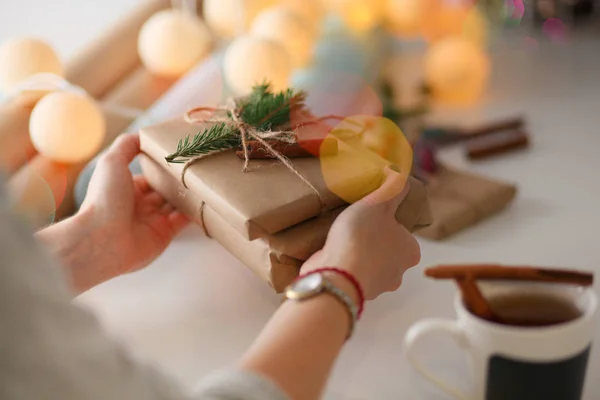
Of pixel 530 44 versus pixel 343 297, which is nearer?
pixel 343 297

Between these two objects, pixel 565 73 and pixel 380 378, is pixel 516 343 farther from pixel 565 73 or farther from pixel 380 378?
pixel 565 73

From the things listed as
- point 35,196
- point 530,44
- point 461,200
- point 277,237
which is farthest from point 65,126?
point 530,44

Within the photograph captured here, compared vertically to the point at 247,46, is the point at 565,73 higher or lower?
lower

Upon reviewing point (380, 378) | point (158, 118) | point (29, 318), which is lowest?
point (380, 378)

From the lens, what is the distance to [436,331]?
1.65 ft

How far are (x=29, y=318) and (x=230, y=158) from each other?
0.31 metres

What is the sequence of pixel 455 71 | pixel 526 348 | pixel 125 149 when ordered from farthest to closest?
pixel 455 71
pixel 125 149
pixel 526 348

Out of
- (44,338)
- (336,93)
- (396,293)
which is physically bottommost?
(396,293)

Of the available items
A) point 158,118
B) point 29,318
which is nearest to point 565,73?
point 158,118

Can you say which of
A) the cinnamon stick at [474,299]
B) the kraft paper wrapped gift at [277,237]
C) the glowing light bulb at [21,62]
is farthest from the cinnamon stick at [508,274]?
the glowing light bulb at [21,62]

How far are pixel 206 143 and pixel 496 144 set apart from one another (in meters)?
0.47

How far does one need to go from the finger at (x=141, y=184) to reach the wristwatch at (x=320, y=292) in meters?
0.29

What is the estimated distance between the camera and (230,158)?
1.92 ft

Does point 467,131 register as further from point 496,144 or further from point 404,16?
point 404,16
